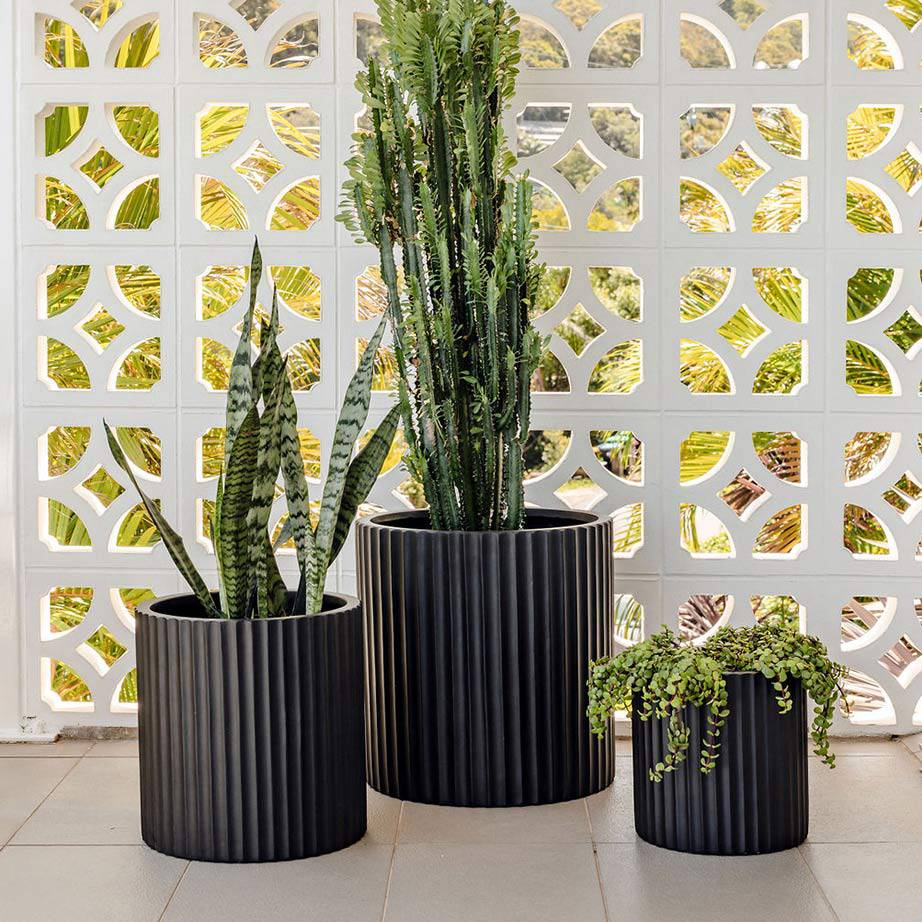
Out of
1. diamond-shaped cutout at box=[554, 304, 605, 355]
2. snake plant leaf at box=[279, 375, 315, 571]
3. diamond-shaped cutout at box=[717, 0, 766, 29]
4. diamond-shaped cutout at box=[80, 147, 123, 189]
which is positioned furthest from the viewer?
diamond-shaped cutout at box=[717, 0, 766, 29]

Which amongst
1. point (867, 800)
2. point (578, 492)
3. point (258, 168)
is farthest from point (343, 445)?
point (578, 492)

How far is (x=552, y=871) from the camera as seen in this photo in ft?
6.49

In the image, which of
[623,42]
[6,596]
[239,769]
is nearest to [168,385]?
[6,596]

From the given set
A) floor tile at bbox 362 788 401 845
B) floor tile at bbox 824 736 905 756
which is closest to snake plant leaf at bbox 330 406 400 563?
floor tile at bbox 362 788 401 845

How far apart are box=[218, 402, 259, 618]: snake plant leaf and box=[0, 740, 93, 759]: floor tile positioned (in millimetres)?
860

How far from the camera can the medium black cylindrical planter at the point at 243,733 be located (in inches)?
77.8

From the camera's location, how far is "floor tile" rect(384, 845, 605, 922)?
1819mm

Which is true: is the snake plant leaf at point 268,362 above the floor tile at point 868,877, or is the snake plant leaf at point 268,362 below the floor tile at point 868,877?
above

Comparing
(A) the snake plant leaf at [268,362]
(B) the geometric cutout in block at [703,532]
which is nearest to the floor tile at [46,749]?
(A) the snake plant leaf at [268,362]

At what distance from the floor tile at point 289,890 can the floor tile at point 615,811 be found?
39 cm

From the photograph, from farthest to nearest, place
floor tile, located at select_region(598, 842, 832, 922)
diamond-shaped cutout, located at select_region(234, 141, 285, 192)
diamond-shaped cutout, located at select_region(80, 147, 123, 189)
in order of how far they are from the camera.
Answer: diamond-shaped cutout, located at select_region(234, 141, 285, 192) → diamond-shaped cutout, located at select_region(80, 147, 123, 189) → floor tile, located at select_region(598, 842, 832, 922)

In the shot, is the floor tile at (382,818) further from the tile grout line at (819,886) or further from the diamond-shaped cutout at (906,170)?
the diamond-shaped cutout at (906,170)

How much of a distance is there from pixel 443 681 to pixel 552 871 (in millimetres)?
427

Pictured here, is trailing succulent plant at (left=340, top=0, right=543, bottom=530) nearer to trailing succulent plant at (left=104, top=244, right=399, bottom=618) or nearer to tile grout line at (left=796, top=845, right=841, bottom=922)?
trailing succulent plant at (left=104, top=244, right=399, bottom=618)
